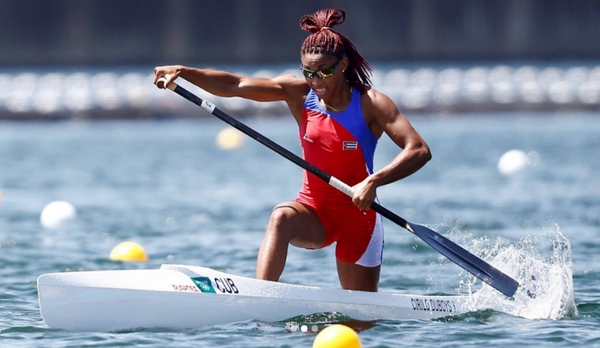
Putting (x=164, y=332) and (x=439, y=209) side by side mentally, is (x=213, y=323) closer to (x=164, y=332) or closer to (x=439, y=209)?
(x=164, y=332)

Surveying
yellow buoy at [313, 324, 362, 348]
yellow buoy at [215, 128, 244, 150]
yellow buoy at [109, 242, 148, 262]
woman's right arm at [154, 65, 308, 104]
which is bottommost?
yellow buoy at [313, 324, 362, 348]

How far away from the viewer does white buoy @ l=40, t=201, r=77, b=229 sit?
1412 cm

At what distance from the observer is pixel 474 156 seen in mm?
23297

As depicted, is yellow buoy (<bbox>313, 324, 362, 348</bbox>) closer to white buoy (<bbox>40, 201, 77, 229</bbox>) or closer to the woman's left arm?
the woman's left arm

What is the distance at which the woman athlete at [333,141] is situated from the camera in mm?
7227

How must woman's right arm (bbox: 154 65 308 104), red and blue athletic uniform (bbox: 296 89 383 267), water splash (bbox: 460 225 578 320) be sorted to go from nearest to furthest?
red and blue athletic uniform (bbox: 296 89 383 267), woman's right arm (bbox: 154 65 308 104), water splash (bbox: 460 225 578 320)

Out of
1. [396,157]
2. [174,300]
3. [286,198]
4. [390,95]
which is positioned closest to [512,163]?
[286,198]

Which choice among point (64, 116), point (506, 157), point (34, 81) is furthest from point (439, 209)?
point (34, 81)

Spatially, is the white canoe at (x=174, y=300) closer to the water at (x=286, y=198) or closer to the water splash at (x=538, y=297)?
the water at (x=286, y=198)

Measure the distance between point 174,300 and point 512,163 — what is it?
1400cm

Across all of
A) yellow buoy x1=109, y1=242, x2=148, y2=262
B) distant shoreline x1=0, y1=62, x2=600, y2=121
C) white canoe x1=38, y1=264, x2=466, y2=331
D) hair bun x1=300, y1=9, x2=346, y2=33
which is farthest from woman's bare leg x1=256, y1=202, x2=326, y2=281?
distant shoreline x1=0, y1=62, x2=600, y2=121

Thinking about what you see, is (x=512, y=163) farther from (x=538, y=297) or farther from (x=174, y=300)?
(x=174, y=300)

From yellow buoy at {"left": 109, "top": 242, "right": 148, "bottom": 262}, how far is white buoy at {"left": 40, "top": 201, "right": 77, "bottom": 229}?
2.66 m

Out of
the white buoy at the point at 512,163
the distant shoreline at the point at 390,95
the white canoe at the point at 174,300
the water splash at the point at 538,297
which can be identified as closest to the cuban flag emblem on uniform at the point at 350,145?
the white canoe at the point at 174,300
